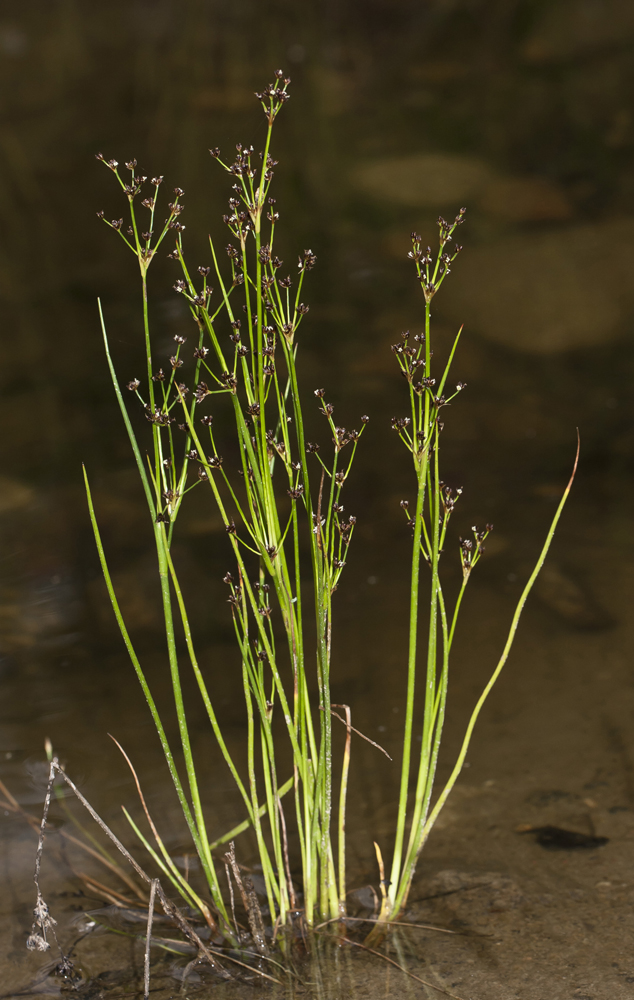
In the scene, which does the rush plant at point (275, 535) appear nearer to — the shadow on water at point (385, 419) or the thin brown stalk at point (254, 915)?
the thin brown stalk at point (254, 915)

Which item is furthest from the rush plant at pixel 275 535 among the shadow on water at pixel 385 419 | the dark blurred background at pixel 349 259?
the dark blurred background at pixel 349 259

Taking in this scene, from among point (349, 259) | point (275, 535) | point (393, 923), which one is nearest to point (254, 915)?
point (393, 923)

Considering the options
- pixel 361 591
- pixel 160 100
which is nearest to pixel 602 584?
pixel 361 591

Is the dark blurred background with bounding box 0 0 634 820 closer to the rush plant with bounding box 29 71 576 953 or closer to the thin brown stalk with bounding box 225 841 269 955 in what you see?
the rush plant with bounding box 29 71 576 953

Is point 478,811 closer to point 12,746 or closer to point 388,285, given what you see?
point 12,746

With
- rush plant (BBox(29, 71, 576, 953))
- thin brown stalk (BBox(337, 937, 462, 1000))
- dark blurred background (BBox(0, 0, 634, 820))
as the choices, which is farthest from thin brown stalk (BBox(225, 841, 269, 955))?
dark blurred background (BBox(0, 0, 634, 820))

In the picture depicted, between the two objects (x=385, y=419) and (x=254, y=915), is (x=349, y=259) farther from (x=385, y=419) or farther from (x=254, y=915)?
(x=254, y=915)

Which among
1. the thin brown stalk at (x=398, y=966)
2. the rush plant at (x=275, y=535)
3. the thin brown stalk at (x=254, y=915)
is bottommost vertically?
the thin brown stalk at (x=398, y=966)
